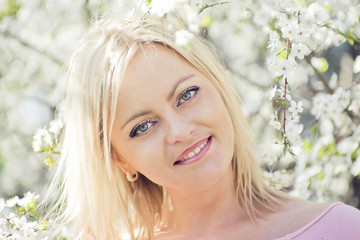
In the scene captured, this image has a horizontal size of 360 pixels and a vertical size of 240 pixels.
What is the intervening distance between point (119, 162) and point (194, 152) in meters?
0.33

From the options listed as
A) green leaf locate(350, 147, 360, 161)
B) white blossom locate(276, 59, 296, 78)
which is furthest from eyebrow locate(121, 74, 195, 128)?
green leaf locate(350, 147, 360, 161)

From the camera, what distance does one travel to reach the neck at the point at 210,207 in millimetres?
2176

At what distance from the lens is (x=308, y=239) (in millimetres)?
1969

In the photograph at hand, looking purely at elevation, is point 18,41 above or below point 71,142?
above

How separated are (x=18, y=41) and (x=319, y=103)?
1915 millimetres

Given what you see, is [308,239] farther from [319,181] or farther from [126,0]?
[319,181]

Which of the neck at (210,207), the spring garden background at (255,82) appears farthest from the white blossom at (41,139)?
the neck at (210,207)

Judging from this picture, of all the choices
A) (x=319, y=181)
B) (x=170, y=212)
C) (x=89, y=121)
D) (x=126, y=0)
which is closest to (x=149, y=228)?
(x=170, y=212)

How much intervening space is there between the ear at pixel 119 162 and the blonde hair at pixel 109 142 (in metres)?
0.02

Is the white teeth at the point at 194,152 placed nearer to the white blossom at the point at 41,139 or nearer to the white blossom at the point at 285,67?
the white blossom at the point at 285,67

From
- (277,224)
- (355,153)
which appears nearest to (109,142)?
(277,224)

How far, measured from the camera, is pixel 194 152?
2.01 metres

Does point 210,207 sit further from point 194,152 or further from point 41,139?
point 41,139

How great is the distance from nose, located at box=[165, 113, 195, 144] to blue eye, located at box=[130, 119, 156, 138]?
0.06m
